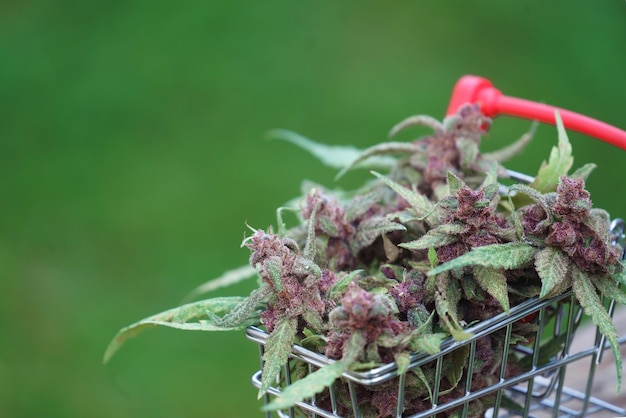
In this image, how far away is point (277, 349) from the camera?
0.89 metres

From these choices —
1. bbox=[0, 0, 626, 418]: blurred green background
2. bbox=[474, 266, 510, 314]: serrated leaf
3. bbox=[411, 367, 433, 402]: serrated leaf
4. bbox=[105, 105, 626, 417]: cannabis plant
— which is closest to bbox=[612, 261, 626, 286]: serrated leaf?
bbox=[105, 105, 626, 417]: cannabis plant

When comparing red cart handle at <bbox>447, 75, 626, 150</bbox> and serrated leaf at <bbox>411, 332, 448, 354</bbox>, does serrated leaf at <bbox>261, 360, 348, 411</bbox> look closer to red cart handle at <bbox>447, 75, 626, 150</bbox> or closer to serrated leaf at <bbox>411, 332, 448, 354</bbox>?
serrated leaf at <bbox>411, 332, 448, 354</bbox>

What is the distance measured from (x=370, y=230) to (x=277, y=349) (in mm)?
247

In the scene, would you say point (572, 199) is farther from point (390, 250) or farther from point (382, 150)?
point (382, 150)

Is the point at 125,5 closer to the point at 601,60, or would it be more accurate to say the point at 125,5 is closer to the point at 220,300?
the point at 601,60

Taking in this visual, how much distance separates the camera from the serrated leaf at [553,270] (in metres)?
0.88

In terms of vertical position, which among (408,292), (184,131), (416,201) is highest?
(184,131)

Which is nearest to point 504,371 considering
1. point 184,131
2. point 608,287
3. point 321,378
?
point 608,287

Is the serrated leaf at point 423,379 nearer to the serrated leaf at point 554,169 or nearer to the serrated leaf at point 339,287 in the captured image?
the serrated leaf at point 339,287

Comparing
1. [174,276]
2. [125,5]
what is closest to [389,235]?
[174,276]

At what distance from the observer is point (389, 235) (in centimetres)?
109

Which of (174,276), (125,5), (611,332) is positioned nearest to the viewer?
(611,332)

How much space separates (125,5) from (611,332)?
10.2 feet

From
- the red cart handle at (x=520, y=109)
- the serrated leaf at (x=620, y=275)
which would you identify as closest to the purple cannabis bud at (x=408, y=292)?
the serrated leaf at (x=620, y=275)
